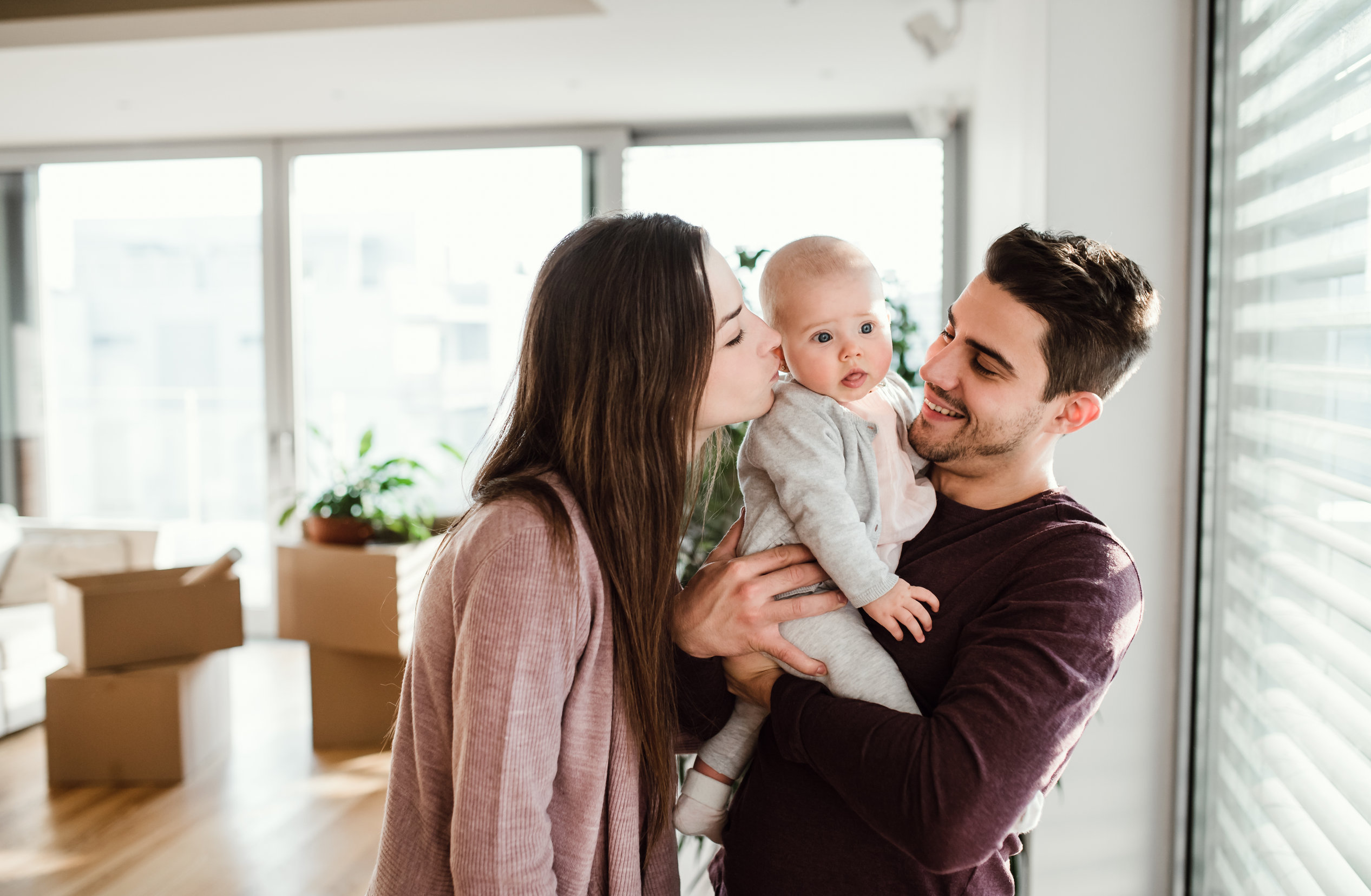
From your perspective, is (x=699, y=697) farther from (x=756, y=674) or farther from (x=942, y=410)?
(x=942, y=410)

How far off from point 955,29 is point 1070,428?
6.86 ft

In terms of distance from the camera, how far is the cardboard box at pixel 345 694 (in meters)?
3.88

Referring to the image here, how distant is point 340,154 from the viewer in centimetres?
498

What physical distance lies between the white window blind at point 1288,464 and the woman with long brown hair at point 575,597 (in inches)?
29.6

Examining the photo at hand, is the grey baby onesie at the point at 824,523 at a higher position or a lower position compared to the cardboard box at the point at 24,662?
higher

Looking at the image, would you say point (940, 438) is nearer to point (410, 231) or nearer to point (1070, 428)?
point (1070, 428)

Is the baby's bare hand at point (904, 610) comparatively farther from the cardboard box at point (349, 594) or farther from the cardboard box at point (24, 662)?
the cardboard box at point (24, 662)

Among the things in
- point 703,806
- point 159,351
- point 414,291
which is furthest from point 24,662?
point 703,806

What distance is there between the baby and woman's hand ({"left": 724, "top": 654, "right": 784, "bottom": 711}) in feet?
0.15

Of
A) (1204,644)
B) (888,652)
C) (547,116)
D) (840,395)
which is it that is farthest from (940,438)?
(547,116)

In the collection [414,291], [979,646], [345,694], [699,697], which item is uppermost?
[414,291]

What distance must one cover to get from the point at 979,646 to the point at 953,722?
0.34ft

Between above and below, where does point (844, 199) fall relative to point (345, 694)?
above

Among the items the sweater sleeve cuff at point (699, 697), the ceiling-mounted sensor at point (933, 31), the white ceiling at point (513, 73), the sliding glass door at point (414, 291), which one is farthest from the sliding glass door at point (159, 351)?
the sweater sleeve cuff at point (699, 697)
